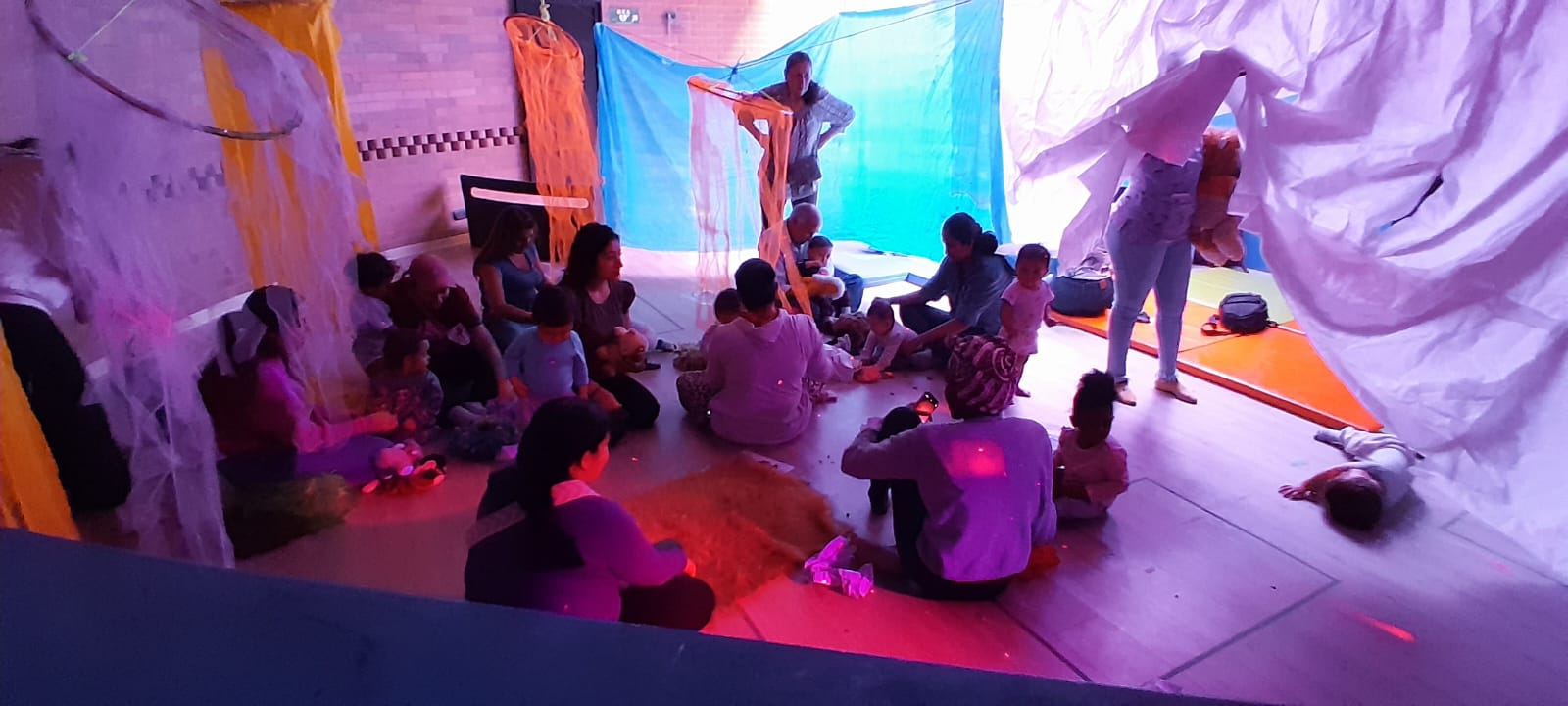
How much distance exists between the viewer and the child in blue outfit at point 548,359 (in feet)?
9.53

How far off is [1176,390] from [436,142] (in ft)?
15.9

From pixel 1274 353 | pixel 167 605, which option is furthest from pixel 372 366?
pixel 1274 353

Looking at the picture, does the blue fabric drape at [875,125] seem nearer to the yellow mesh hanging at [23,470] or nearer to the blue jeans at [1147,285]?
the blue jeans at [1147,285]

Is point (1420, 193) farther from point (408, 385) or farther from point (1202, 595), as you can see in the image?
point (408, 385)

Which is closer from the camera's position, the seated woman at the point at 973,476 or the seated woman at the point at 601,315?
the seated woman at the point at 973,476

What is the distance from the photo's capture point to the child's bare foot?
349 cm

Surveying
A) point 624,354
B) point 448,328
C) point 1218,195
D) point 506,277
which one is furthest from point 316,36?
point 1218,195

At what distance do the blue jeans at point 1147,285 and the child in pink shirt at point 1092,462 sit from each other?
0.92 m

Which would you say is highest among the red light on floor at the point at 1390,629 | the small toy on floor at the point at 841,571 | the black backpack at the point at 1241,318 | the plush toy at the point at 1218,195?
the plush toy at the point at 1218,195

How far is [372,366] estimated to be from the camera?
3227 mm

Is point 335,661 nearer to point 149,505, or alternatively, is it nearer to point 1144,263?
point 149,505

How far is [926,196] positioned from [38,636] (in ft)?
14.2

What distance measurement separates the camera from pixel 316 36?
3863mm

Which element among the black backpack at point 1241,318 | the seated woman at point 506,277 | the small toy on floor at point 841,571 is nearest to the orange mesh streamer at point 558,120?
the seated woman at point 506,277
